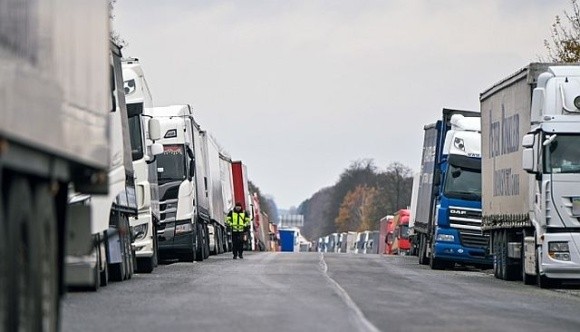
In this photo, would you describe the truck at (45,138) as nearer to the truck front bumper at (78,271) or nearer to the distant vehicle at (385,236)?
the truck front bumper at (78,271)

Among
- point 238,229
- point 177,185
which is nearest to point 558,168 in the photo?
point 177,185

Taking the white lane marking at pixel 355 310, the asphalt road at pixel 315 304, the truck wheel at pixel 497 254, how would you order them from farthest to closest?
the truck wheel at pixel 497 254, the asphalt road at pixel 315 304, the white lane marking at pixel 355 310

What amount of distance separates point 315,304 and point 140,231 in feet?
39.0

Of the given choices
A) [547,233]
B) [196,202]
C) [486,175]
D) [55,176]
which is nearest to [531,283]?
[547,233]

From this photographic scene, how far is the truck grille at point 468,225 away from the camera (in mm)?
38875

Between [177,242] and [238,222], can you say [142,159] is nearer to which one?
[177,242]

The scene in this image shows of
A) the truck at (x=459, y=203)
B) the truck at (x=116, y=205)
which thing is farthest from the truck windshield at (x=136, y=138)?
the truck at (x=459, y=203)

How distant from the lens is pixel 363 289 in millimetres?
24781

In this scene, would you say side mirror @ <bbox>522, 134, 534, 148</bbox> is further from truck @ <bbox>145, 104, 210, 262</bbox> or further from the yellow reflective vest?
the yellow reflective vest

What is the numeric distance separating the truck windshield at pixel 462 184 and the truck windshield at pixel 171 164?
22.3ft

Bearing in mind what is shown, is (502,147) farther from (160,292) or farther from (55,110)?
(55,110)

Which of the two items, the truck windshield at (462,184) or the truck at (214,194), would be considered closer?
the truck windshield at (462,184)

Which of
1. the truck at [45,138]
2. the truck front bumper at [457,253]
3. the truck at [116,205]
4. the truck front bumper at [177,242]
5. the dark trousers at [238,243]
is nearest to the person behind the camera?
the truck at [45,138]

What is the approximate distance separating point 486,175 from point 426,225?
21.7ft
